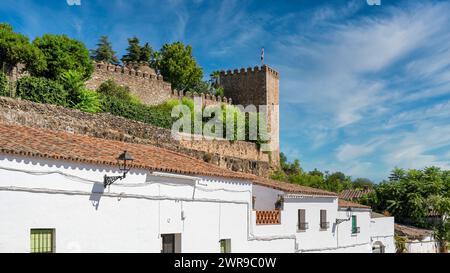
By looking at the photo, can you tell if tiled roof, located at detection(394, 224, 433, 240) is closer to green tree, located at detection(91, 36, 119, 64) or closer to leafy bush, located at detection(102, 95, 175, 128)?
leafy bush, located at detection(102, 95, 175, 128)

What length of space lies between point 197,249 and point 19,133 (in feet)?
17.3

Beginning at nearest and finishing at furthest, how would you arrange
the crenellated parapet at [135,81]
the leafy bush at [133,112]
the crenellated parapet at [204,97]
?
the leafy bush at [133,112] → the crenellated parapet at [135,81] → the crenellated parapet at [204,97]

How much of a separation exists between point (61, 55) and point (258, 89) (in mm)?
19462

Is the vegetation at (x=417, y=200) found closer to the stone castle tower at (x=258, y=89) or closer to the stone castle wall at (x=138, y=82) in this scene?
the stone castle tower at (x=258, y=89)

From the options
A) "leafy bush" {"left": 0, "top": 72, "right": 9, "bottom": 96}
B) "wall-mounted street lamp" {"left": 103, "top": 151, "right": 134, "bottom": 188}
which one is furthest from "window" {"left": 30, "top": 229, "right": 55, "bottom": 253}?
"leafy bush" {"left": 0, "top": 72, "right": 9, "bottom": 96}

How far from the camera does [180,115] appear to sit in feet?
104

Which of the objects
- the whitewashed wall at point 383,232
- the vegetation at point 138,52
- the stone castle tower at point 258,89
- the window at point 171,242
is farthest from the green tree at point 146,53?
the window at point 171,242

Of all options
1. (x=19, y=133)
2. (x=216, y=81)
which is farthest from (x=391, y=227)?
Result: (x=216, y=81)

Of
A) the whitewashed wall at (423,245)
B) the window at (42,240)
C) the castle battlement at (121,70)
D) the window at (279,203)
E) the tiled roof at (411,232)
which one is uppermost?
the castle battlement at (121,70)

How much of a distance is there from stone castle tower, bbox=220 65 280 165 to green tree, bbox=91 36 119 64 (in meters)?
15.9

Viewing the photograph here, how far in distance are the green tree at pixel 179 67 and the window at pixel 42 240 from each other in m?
32.2

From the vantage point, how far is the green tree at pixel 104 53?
5634cm

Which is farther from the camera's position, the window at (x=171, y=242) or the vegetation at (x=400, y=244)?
the vegetation at (x=400, y=244)

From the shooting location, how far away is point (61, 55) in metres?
26.5
